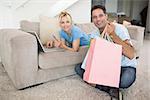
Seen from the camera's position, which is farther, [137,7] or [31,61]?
[137,7]

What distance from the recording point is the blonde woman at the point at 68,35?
7.30 ft

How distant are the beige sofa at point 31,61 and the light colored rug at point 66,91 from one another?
0.26 feet

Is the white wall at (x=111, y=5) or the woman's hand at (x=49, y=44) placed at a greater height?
the white wall at (x=111, y=5)

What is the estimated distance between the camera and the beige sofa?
6.33 feet

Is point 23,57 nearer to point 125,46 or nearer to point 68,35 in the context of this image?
point 68,35

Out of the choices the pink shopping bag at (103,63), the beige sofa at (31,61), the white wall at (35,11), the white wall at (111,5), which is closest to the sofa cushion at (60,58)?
the beige sofa at (31,61)

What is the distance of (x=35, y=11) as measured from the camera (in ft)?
11.5

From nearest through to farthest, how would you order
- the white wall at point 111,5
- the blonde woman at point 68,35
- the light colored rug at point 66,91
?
the light colored rug at point 66,91
the blonde woman at point 68,35
the white wall at point 111,5

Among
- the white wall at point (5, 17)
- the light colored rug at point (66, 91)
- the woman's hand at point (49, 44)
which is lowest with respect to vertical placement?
the light colored rug at point (66, 91)

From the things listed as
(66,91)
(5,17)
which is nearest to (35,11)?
(5,17)

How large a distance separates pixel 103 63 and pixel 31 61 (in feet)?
2.56

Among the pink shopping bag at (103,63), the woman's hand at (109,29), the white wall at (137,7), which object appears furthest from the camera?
the white wall at (137,7)

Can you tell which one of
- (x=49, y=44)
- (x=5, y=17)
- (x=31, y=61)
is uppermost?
(x=5, y=17)

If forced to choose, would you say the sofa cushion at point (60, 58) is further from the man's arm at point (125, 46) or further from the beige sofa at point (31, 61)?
the man's arm at point (125, 46)
